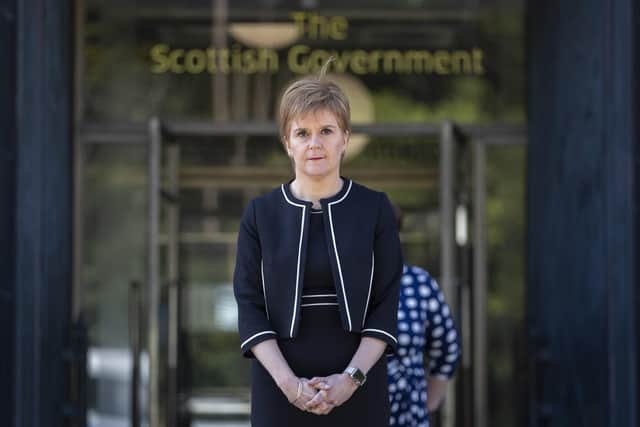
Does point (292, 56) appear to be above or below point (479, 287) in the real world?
above

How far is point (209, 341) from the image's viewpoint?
796 cm

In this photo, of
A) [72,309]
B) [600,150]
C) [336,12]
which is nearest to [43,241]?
[72,309]

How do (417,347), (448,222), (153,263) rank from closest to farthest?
(417,347) < (153,263) < (448,222)

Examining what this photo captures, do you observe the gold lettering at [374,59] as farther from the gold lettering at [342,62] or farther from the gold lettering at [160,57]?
the gold lettering at [160,57]

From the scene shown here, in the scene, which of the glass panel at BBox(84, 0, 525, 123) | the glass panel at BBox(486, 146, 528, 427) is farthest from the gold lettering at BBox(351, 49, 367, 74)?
the glass panel at BBox(486, 146, 528, 427)

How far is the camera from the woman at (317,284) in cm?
301

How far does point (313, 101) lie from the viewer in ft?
9.97

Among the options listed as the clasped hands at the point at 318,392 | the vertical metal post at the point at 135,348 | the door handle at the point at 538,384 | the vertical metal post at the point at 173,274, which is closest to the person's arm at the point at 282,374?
the clasped hands at the point at 318,392

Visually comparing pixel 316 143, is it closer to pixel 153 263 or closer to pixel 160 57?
pixel 153 263

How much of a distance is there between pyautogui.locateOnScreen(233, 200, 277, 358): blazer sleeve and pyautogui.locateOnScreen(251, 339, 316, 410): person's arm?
0.08 feet

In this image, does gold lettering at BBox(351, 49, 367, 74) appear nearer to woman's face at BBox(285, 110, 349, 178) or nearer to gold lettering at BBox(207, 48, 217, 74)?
gold lettering at BBox(207, 48, 217, 74)

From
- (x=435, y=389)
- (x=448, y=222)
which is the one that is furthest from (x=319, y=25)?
(x=435, y=389)

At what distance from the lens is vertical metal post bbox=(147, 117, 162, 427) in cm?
717

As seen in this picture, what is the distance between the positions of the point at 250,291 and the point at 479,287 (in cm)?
500
